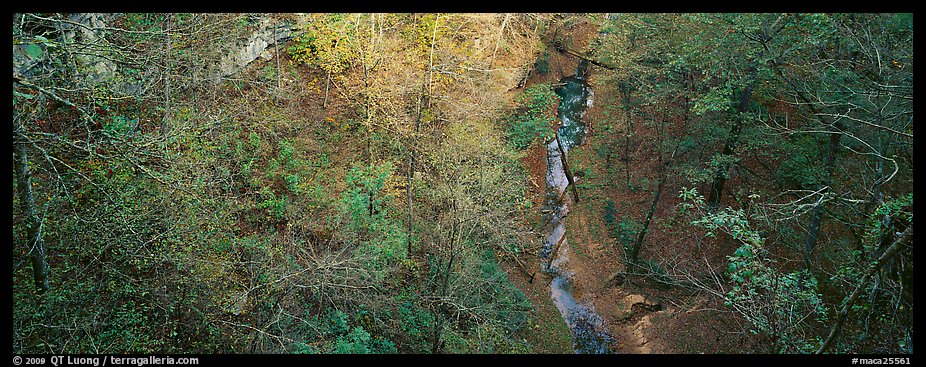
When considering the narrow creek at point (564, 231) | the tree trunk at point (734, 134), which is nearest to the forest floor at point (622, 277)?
the narrow creek at point (564, 231)

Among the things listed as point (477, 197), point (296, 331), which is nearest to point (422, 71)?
point (477, 197)

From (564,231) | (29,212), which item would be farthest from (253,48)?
(564,231)

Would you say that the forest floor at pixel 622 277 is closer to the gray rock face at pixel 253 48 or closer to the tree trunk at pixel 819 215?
the tree trunk at pixel 819 215

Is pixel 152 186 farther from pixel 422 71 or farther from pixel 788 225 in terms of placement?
pixel 788 225

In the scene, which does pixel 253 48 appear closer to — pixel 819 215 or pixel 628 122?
pixel 628 122

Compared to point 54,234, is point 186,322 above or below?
below

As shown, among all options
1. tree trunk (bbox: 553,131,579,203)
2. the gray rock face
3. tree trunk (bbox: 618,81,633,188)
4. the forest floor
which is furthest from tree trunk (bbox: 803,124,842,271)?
the gray rock face

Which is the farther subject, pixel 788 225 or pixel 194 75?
pixel 788 225

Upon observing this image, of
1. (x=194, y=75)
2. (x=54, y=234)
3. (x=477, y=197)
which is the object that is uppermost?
(x=194, y=75)
